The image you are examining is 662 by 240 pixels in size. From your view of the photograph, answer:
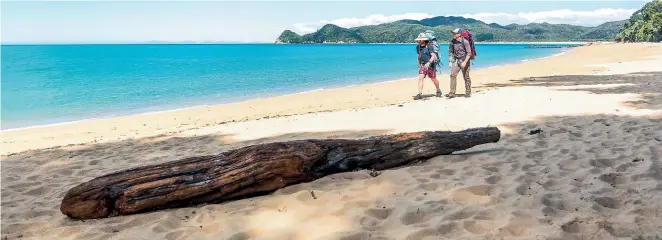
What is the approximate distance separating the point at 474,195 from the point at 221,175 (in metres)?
2.38

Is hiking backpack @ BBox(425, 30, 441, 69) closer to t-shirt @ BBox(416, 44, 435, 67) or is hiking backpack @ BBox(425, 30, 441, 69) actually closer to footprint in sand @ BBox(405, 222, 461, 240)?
t-shirt @ BBox(416, 44, 435, 67)

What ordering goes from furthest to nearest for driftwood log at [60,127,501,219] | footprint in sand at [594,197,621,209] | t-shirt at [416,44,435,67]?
t-shirt at [416,44,435,67] → driftwood log at [60,127,501,219] → footprint in sand at [594,197,621,209]

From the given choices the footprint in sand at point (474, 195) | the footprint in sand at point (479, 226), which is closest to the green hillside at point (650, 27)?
the footprint in sand at point (474, 195)

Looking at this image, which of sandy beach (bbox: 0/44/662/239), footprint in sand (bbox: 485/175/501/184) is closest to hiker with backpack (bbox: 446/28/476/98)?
sandy beach (bbox: 0/44/662/239)

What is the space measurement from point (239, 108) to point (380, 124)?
32.3 ft

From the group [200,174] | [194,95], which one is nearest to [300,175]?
[200,174]

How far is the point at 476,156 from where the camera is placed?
5.88 metres

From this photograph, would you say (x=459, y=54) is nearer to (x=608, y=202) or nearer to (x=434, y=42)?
(x=434, y=42)

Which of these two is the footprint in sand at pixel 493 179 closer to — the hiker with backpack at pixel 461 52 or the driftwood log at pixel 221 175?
the driftwood log at pixel 221 175

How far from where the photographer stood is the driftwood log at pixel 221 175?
14.0ft

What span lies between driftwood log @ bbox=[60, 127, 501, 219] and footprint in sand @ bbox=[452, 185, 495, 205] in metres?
1.12

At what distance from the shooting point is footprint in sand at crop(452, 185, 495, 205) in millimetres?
4148

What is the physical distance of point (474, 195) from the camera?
14.2 feet

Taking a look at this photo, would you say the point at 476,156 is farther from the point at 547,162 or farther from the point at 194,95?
the point at 194,95
